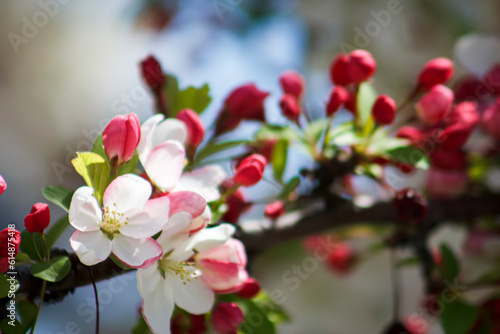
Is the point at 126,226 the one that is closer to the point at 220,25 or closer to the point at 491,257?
the point at 491,257

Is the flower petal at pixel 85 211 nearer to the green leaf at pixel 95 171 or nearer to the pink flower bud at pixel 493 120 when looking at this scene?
the green leaf at pixel 95 171

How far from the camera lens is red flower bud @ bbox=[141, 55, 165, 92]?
78cm

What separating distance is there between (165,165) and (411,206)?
13.8 inches

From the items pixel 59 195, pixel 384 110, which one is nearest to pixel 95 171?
pixel 59 195

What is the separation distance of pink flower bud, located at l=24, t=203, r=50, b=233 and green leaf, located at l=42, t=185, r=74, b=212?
2 centimetres

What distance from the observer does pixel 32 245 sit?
1.91 feet

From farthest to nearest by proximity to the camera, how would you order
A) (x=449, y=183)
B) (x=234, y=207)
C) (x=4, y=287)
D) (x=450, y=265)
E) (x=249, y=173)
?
(x=449, y=183) → (x=450, y=265) → (x=234, y=207) → (x=249, y=173) → (x=4, y=287)

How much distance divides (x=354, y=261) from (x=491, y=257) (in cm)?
32

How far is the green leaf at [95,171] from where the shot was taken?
57 centimetres

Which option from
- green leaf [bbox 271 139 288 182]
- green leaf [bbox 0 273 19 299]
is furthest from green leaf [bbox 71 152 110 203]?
green leaf [bbox 271 139 288 182]

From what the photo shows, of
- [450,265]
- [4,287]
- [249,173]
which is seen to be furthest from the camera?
[450,265]

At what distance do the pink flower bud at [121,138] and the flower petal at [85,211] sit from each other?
0.06m

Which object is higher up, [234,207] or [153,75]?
[153,75]

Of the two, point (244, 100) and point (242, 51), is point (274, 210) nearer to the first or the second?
point (244, 100)
